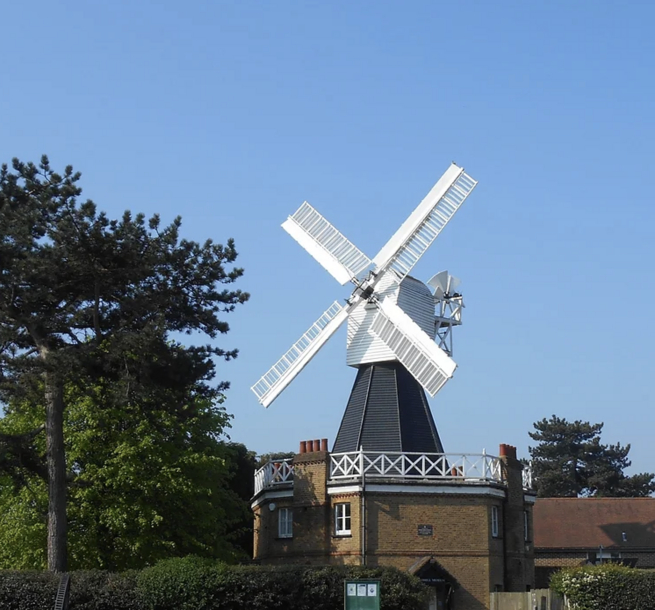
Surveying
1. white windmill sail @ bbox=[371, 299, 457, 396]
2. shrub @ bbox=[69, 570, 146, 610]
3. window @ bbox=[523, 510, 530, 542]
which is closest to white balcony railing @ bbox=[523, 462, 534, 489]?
window @ bbox=[523, 510, 530, 542]

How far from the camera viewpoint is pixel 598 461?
76188 mm

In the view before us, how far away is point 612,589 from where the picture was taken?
29.0 meters

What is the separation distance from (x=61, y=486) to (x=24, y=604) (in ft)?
10.5

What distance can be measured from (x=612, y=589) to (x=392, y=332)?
37.7 ft

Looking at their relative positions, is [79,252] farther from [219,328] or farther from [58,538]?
[58,538]

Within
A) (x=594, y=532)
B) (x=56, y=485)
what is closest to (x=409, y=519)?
(x=56, y=485)

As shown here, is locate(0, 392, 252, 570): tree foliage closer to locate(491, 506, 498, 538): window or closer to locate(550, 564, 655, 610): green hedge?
locate(491, 506, 498, 538): window

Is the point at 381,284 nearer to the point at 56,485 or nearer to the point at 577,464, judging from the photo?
the point at 56,485

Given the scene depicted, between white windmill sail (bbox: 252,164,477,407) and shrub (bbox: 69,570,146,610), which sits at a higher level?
white windmill sail (bbox: 252,164,477,407)

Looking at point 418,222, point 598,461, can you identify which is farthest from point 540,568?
point 598,461

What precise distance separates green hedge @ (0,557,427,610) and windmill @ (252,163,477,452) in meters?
7.66

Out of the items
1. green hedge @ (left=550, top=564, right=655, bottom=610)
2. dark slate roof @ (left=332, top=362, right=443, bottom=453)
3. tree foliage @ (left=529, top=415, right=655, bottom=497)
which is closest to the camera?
green hedge @ (left=550, top=564, right=655, bottom=610)

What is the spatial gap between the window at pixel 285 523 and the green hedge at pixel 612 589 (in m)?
10.6

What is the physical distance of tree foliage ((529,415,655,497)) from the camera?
7419cm
